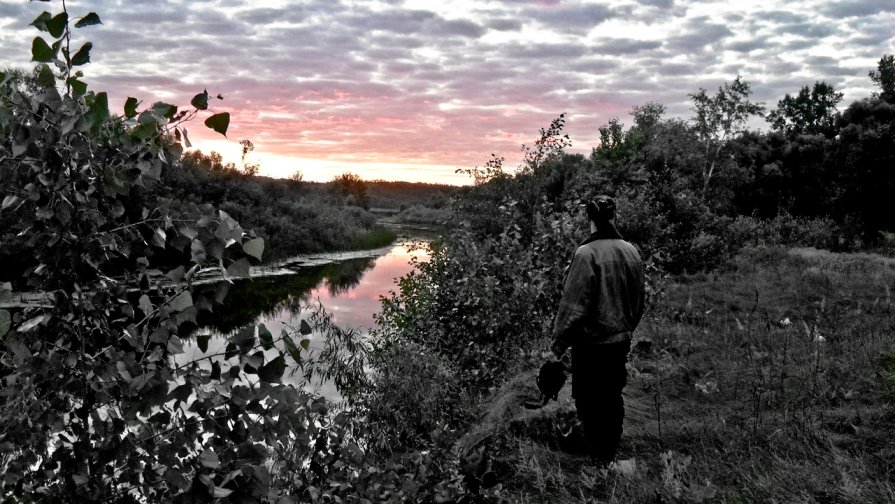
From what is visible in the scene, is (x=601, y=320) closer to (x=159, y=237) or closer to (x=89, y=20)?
(x=159, y=237)

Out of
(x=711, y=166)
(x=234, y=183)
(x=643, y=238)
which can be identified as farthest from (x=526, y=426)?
(x=234, y=183)

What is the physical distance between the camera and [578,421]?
19.9ft

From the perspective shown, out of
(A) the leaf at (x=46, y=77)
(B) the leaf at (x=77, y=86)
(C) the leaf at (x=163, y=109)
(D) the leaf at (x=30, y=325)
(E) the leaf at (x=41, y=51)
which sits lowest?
(D) the leaf at (x=30, y=325)

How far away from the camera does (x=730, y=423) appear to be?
5918 millimetres

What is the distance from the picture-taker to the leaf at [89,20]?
201cm

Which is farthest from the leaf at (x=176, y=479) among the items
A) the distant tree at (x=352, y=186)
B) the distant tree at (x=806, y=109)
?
the distant tree at (x=352, y=186)

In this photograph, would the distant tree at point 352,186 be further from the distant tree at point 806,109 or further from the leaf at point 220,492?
the leaf at point 220,492

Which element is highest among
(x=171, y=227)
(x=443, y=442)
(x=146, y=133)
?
(x=146, y=133)

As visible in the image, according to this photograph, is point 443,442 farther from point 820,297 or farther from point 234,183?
point 234,183

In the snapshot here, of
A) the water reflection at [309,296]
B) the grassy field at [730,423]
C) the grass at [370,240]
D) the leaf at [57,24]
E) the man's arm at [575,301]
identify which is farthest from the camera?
the grass at [370,240]

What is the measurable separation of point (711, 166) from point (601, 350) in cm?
3692

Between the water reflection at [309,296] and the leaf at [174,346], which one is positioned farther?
the water reflection at [309,296]

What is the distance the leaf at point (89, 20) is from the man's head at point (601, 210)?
3917mm

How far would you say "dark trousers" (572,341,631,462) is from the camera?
198 inches
